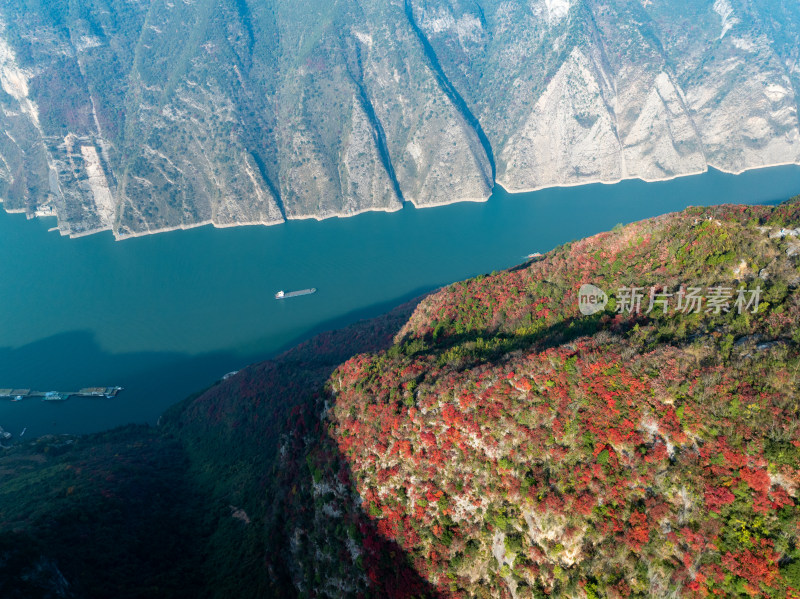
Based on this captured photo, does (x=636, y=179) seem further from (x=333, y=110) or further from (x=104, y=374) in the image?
(x=104, y=374)

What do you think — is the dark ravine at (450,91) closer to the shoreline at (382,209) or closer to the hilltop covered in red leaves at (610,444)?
the shoreline at (382,209)

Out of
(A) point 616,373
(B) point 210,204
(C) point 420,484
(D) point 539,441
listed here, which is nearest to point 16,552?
(C) point 420,484

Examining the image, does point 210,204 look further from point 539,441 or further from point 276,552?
point 539,441

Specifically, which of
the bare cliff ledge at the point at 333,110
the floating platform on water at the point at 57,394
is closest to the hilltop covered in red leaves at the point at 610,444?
the floating platform on water at the point at 57,394

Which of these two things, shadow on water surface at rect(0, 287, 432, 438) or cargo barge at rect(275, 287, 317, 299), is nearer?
shadow on water surface at rect(0, 287, 432, 438)

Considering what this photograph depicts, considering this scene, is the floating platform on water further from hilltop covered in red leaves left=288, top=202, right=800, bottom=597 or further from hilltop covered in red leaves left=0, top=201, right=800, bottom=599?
hilltop covered in red leaves left=288, top=202, right=800, bottom=597

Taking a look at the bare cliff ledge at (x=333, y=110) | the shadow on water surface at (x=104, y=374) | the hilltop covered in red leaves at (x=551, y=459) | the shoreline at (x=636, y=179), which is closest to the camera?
the hilltop covered in red leaves at (x=551, y=459)

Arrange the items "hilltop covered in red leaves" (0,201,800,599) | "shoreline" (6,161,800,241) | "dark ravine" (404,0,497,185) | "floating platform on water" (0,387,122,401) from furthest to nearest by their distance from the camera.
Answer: "dark ravine" (404,0,497,185), "shoreline" (6,161,800,241), "floating platform on water" (0,387,122,401), "hilltop covered in red leaves" (0,201,800,599)

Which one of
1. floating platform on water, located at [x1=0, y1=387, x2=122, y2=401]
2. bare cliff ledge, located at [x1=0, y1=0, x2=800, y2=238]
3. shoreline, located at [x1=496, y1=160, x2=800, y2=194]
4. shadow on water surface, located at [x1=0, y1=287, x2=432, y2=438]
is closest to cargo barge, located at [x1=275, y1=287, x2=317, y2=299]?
shadow on water surface, located at [x1=0, y1=287, x2=432, y2=438]

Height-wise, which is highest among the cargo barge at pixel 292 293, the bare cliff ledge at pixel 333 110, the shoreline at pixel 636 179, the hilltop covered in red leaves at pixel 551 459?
the bare cliff ledge at pixel 333 110
